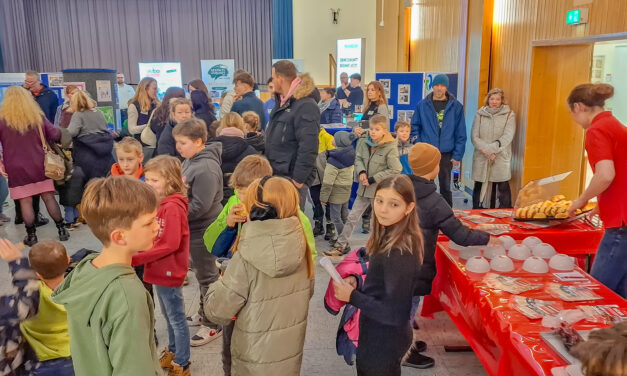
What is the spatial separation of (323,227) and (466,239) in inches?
121

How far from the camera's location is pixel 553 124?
571 cm

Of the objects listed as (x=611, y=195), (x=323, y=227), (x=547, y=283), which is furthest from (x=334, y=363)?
(x=323, y=227)

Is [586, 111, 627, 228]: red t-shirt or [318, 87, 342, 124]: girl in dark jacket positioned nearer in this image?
[586, 111, 627, 228]: red t-shirt

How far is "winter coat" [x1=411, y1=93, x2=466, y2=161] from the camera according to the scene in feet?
19.2

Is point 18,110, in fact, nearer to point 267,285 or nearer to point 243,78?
point 243,78

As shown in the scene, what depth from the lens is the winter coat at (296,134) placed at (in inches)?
149

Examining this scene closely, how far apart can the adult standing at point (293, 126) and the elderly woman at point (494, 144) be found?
2.77 metres

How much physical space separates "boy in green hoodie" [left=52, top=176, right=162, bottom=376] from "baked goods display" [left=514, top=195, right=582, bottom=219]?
104 inches

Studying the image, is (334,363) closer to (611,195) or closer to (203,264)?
(203,264)

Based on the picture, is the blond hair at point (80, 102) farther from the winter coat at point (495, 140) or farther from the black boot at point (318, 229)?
the winter coat at point (495, 140)

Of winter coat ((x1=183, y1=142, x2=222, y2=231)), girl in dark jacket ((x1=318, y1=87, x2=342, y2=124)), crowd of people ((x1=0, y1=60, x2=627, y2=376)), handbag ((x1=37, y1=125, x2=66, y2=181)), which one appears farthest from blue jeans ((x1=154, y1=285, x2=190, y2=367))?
girl in dark jacket ((x1=318, y1=87, x2=342, y2=124))

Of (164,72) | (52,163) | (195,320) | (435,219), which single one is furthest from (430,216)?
(164,72)

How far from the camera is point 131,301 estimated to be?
1.48 metres

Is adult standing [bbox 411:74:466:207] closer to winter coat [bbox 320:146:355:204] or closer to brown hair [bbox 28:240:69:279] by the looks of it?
winter coat [bbox 320:146:355:204]
